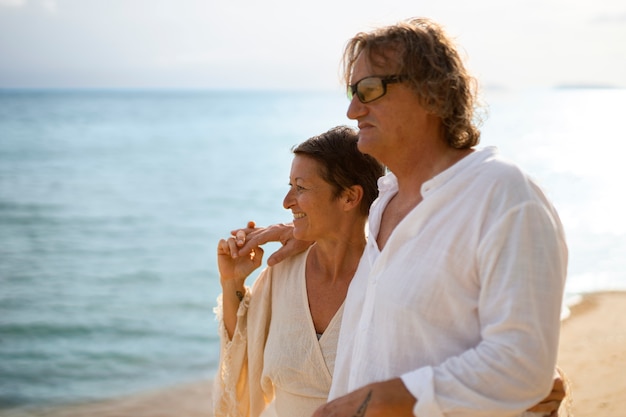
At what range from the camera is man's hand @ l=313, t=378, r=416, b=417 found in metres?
1.93

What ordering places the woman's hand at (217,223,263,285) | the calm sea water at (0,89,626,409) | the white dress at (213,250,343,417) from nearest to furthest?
the white dress at (213,250,343,417)
the woman's hand at (217,223,263,285)
the calm sea water at (0,89,626,409)

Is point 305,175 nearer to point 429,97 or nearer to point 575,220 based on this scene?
point 429,97

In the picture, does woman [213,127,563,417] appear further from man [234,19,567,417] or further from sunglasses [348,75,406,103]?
sunglasses [348,75,406,103]

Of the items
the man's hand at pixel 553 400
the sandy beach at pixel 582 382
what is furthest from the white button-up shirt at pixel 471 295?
the sandy beach at pixel 582 382

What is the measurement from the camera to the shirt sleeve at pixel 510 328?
1.84 meters

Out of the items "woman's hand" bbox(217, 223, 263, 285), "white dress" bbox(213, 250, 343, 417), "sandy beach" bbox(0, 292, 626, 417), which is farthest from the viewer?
"sandy beach" bbox(0, 292, 626, 417)

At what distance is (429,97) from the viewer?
2.17 m

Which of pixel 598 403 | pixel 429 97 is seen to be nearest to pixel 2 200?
pixel 598 403

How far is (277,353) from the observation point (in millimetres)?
3279

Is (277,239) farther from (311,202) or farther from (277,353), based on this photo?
(277,353)

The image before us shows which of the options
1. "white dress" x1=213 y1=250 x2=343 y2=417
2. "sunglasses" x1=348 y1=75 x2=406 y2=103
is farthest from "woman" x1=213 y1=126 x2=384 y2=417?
"sunglasses" x1=348 y1=75 x2=406 y2=103

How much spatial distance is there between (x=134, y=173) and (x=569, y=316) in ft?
73.8

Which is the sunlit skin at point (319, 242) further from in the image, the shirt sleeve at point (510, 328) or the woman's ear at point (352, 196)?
the shirt sleeve at point (510, 328)

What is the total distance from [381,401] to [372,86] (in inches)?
33.3
